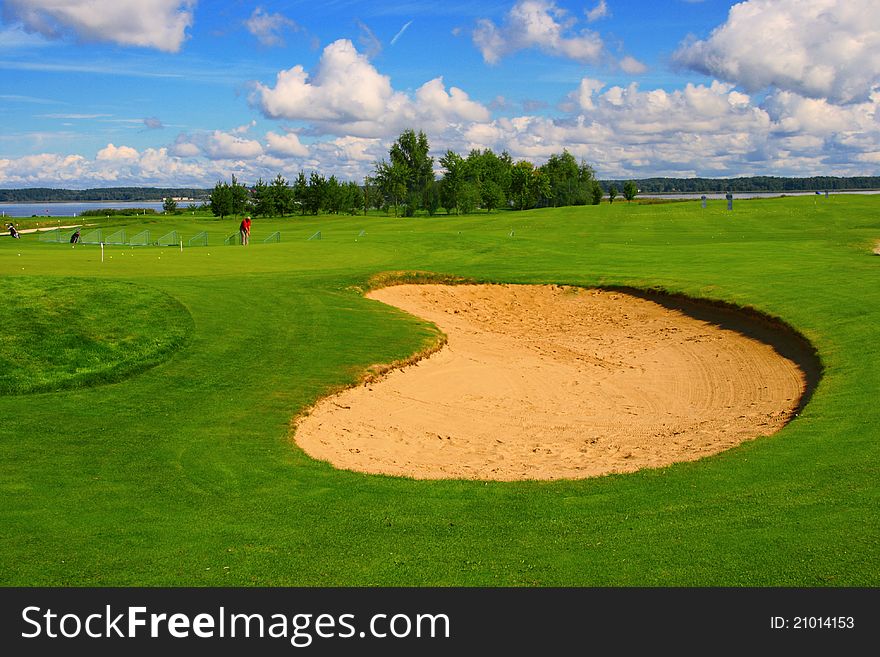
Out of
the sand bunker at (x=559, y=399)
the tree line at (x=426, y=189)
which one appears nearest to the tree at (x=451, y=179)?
the tree line at (x=426, y=189)

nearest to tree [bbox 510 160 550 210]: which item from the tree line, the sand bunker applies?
the tree line

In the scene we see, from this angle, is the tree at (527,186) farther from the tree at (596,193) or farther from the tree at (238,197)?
the tree at (238,197)

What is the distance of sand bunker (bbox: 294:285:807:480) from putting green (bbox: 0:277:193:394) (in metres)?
5.42

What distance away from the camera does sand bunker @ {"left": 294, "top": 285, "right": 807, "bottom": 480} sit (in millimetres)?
14430

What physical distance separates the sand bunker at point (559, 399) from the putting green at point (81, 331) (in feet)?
17.8

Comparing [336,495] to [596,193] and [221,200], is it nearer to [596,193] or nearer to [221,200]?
[221,200]

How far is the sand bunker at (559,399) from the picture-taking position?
14.4m

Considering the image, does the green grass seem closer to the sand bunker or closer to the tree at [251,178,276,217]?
the sand bunker

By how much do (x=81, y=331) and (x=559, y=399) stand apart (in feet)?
41.6

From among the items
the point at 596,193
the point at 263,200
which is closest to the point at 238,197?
the point at 263,200

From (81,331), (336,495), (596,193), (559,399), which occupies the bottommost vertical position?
(559,399)

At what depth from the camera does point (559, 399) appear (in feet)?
64.0
